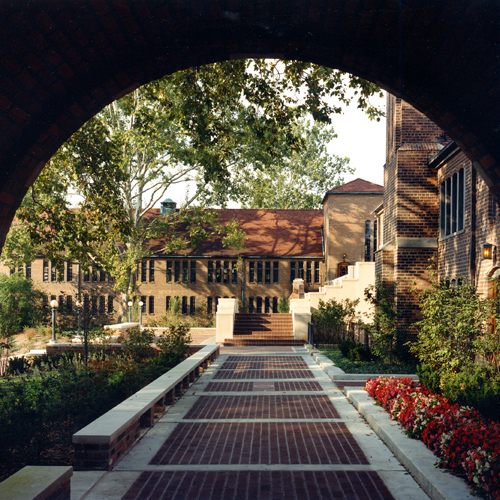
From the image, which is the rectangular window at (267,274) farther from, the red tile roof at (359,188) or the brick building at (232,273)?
the red tile roof at (359,188)

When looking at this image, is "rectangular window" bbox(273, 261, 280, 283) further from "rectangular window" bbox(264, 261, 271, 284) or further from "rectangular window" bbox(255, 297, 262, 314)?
"rectangular window" bbox(255, 297, 262, 314)

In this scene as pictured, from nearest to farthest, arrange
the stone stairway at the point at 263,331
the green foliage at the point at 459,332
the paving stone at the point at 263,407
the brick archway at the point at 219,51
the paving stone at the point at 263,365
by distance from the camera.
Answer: the brick archway at the point at 219,51, the paving stone at the point at 263,407, the green foliage at the point at 459,332, the paving stone at the point at 263,365, the stone stairway at the point at 263,331

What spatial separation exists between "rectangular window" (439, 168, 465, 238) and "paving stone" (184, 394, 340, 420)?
703 cm

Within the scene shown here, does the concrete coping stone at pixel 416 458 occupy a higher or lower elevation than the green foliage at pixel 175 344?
lower

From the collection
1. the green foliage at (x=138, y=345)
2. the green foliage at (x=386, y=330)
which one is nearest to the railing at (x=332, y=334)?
the green foliage at (x=386, y=330)

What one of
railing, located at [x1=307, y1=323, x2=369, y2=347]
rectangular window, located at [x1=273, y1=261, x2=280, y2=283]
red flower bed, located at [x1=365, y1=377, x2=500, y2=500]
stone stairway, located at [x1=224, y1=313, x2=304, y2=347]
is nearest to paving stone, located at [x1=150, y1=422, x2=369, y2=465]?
red flower bed, located at [x1=365, y1=377, x2=500, y2=500]

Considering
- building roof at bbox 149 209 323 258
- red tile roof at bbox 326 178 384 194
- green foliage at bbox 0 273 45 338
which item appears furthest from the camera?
building roof at bbox 149 209 323 258

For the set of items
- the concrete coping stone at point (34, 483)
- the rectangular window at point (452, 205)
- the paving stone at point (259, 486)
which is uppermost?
the rectangular window at point (452, 205)

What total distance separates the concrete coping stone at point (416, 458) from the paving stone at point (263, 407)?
99 centimetres

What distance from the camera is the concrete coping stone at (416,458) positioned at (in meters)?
5.46

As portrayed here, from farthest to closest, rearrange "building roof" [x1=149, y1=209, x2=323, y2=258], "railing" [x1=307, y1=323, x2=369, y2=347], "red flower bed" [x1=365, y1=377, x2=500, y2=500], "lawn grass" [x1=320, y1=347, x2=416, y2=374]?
1. "building roof" [x1=149, y1=209, x2=323, y2=258]
2. "railing" [x1=307, y1=323, x2=369, y2=347]
3. "lawn grass" [x1=320, y1=347, x2=416, y2=374]
4. "red flower bed" [x1=365, y1=377, x2=500, y2=500]

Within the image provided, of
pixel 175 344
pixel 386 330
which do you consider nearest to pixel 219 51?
pixel 386 330

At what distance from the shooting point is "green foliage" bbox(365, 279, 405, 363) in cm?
1589

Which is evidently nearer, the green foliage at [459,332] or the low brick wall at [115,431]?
the low brick wall at [115,431]
